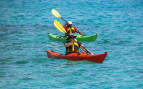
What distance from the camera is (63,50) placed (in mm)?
32531

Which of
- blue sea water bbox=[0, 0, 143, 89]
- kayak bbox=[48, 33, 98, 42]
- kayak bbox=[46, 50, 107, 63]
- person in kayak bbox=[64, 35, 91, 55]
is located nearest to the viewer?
blue sea water bbox=[0, 0, 143, 89]

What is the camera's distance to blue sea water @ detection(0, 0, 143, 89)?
80.3ft

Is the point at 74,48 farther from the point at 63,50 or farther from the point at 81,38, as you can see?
the point at 81,38

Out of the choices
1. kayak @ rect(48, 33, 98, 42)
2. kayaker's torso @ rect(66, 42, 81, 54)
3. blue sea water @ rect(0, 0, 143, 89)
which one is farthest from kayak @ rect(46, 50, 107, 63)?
kayak @ rect(48, 33, 98, 42)

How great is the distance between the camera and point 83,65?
27156mm

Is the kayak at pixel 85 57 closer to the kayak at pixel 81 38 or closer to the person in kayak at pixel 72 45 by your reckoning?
the person in kayak at pixel 72 45

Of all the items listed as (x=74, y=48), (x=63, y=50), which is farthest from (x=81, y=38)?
(x=74, y=48)

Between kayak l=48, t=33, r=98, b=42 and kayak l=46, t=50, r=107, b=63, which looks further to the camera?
kayak l=48, t=33, r=98, b=42

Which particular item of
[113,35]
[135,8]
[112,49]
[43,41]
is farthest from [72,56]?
[135,8]

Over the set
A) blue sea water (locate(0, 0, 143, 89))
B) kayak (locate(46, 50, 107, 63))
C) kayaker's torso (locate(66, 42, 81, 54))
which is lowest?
blue sea water (locate(0, 0, 143, 89))

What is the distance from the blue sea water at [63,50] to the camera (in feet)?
80.3

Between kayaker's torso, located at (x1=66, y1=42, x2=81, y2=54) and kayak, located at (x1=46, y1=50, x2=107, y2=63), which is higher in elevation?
kayaker's torso, located at (x1=66, y1=42, x2=81, y2=54)

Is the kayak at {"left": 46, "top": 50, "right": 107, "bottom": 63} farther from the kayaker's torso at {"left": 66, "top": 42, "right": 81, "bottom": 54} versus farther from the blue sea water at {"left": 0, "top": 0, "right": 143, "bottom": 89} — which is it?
the blue sea water at {"left": 0, "top": 0, "right": 143, "bottom": 89}

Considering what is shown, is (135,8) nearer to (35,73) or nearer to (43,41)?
(43,41)
